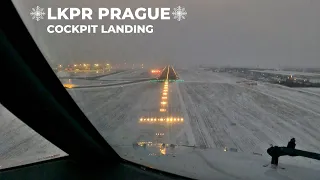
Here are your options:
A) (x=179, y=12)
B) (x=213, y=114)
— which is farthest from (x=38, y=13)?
(x=213, y=114)

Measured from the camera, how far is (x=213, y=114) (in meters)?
4.54

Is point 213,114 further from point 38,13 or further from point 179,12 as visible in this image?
point 38,13

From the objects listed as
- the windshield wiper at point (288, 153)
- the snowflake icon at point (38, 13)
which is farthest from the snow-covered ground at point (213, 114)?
the snowflake icon at point (38, 13)

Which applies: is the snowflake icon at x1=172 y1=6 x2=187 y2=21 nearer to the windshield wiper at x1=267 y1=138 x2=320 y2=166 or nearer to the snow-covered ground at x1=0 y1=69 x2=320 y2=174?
the snow-covered ground at x1=0 y1=69 x2=320 y2=174

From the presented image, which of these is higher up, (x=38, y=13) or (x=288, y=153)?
(x=38, y=13)

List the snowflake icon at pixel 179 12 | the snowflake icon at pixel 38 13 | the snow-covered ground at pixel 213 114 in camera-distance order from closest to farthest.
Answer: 1. the snowflake icon at pixel 38 13
2. the snowflake icon at pixel 179 12
3. the snow-covered ground at pixel 213 114

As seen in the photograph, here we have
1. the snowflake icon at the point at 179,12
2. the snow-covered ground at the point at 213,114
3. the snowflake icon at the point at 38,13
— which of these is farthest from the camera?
the snow-covered ground at the point at 213,114

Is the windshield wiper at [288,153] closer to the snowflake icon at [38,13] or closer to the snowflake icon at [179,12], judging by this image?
the snowflake icon at [179,12]

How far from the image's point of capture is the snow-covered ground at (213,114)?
3650mm

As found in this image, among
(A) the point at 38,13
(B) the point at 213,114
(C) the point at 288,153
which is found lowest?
(C) the point at 288,153

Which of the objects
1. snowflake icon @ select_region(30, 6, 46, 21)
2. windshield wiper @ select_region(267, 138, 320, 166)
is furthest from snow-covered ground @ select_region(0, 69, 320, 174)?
snowflake icon @ select_region(30, 6, 46, 21)

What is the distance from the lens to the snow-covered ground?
12.0 feet

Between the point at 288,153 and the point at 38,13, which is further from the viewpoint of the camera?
the point at 288,153

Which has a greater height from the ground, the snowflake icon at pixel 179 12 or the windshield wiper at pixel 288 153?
the snowflake icon at pixel 179 12
